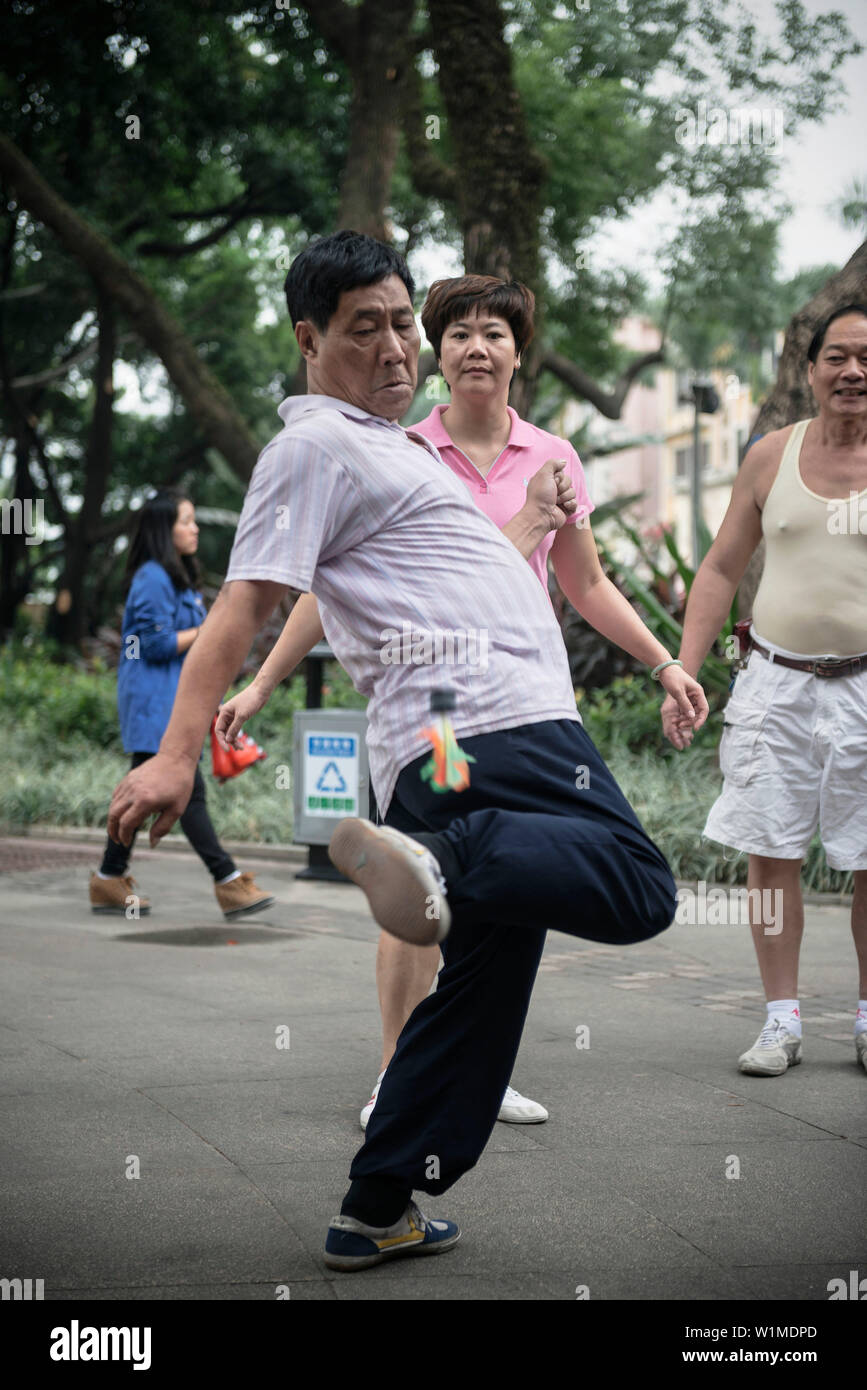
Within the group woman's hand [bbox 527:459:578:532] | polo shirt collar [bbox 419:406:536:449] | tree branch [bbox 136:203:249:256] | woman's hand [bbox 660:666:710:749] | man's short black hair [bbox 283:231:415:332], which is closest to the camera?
man's short black hair [bbox 283:231:415:332]

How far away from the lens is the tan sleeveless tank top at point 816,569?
4254 mm

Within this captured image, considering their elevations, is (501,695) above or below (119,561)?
below

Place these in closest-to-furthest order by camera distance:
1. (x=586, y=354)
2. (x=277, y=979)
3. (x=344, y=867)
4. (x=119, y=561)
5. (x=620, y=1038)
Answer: (x=344, y=867) → (x=620, y=1038) → (x=277, y=979) → (x=586, y=354) → (x=119, y=561)

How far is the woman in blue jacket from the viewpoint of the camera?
7164mm

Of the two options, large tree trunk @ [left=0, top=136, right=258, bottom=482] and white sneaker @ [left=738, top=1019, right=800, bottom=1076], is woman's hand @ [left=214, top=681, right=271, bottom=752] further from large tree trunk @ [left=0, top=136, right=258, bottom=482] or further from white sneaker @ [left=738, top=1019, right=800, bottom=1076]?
large tree trunk @ [left=0, top=136, right=258, bottom=482]

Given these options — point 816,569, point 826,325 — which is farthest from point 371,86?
point 816,569

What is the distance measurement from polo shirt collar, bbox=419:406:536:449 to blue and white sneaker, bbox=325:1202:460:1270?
188cm

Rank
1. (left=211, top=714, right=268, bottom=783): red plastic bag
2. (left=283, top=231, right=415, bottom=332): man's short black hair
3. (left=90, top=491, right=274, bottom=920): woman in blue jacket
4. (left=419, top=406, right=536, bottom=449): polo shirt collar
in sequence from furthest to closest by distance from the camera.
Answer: (left=90, top=491, right=274, bottom=920): woman in blue jacket < (left=211, top=714, right=268, bottom=783): red plastic bag < (left=419, top=406, right=536, bottom=449): polo shirt collar < (left=283, top=231, right=415, bottom=332): man's short black hair

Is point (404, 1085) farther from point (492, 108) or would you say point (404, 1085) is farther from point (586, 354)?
point (586, 354)

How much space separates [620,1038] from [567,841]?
258 cm

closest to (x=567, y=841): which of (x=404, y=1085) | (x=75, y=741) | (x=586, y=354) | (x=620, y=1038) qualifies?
(x=404, y=1085)

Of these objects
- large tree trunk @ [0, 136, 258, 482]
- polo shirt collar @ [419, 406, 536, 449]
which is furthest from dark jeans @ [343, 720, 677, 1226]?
large tree trunk @ [0, 136, 258, 482]

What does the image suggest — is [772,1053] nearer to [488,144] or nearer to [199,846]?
[199,846]

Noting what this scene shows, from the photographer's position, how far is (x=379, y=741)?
2.66 meters
